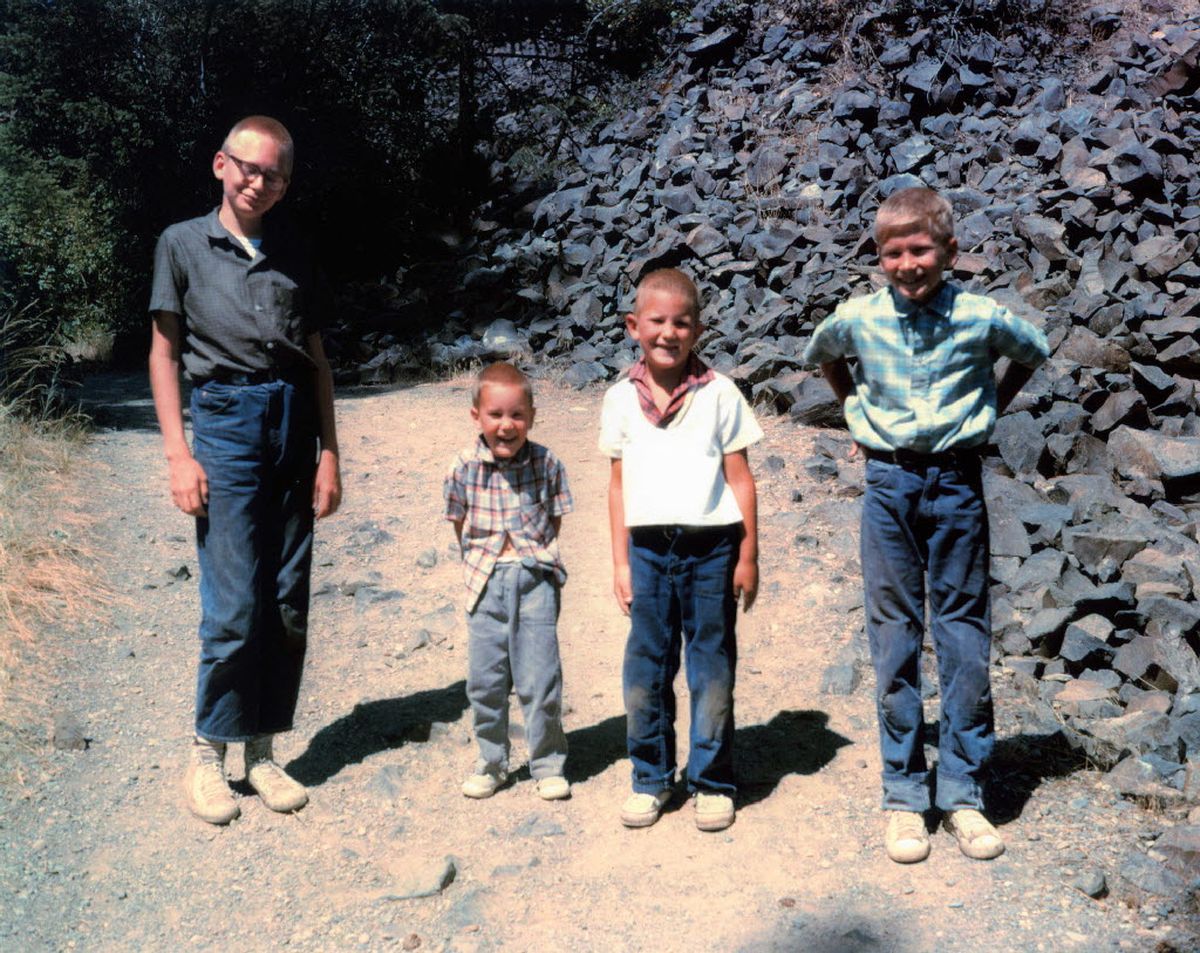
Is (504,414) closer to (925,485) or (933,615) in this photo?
(925,485)

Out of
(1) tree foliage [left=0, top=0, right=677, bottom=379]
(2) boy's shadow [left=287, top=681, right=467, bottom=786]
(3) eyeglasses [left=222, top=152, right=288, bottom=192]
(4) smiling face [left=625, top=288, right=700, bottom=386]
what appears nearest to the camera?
(4) smiling face [left=625, top=288, right=700, bottom=386]

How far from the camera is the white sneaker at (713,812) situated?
3438 mm

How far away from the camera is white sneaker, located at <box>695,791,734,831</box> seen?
344 centimetres

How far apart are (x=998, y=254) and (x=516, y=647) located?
6844 mm

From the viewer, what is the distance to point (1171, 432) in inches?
276

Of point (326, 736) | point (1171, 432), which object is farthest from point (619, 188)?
point (326, 736)

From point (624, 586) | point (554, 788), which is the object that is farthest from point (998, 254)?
point (554, 788)

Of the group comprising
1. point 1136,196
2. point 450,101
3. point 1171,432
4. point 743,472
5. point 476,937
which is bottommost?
point 476,937

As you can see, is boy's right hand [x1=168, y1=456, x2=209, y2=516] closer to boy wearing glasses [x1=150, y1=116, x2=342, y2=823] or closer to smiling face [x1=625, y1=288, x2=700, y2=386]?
boy wearing glasses [x1=150, y1=116, x2=342, y2=823]

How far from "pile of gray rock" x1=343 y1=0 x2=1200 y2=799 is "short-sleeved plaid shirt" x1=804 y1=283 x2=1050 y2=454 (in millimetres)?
1342

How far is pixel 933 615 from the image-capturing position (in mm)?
3412

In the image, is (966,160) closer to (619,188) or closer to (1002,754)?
(619,188)

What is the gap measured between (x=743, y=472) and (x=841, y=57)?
11588 millimetres

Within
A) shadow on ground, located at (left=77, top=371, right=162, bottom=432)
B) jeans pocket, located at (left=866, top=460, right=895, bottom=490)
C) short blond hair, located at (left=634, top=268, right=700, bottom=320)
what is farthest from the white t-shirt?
shadow on ground, located at (left=77, top=371, right=162, bottom=432)
